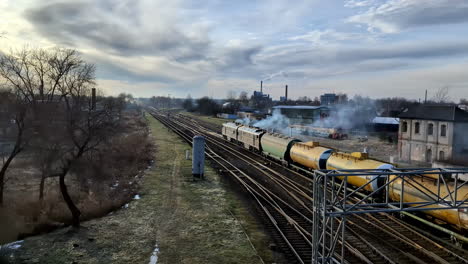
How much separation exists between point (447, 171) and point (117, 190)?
21.7m

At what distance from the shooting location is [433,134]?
3959 cm

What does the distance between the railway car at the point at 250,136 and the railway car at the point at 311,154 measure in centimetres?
977

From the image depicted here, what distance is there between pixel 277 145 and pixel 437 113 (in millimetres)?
20941

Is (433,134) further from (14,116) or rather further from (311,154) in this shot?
(14,116)

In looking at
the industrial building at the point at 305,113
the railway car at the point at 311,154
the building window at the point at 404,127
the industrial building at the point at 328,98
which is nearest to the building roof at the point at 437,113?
the building window at the point at 404,127

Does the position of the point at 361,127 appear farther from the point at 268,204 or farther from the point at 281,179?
the point at 268,204

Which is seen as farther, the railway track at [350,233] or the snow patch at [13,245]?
the snow patch at [13,245]

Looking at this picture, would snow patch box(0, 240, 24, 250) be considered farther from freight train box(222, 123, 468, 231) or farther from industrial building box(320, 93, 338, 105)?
industrial building box(320, 93, 338, 105)

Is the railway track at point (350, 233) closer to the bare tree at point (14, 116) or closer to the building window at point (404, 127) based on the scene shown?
the bare tree at point (14, 116)

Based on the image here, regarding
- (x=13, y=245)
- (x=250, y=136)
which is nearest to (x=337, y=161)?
(x=13, y=245)

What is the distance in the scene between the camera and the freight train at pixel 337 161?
52.1ft

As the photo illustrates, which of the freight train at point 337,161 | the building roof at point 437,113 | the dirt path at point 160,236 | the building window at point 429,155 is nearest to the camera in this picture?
the dirt path at point 160,236

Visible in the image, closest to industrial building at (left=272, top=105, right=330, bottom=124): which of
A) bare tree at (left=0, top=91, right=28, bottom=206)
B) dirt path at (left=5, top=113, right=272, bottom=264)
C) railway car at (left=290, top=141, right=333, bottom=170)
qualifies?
railway car at (left=290, top=141, right=333, bottom=170)

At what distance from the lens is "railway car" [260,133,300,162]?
3269cm
